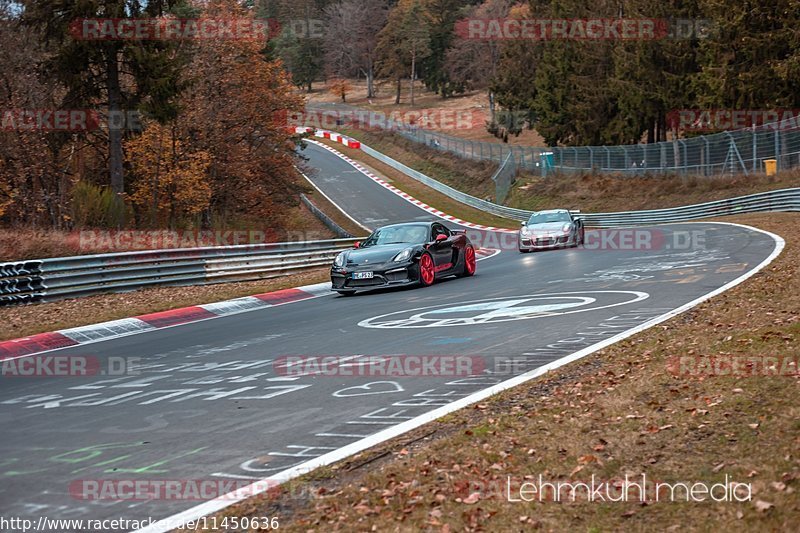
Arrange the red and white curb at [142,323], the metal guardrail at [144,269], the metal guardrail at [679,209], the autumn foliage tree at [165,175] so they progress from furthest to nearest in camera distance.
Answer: the metal guardrail at [679,209] < the autumn foliage tree at [165,175] < the metal guardrail at [144,269] < the red and white curb at [142,323]

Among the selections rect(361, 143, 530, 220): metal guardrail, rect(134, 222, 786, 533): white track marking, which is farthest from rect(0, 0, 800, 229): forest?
rect(134, 222, 786, 533): white track marking

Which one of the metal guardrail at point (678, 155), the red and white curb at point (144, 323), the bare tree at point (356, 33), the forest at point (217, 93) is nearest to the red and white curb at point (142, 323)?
the red and white curb at point (144, 323)

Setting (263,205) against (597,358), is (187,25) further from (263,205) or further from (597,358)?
(597,358)

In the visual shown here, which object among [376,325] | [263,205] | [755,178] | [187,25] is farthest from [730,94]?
[376,325]

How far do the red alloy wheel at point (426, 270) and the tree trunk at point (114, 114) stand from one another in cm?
1358

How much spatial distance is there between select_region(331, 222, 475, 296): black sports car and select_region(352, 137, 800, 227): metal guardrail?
1925 cm

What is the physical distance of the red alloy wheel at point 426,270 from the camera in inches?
731

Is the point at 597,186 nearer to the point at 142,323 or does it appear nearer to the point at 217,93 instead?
the point at 217,93

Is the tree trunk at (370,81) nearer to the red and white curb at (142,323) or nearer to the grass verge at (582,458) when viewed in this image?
the red and white curb at (142,323)

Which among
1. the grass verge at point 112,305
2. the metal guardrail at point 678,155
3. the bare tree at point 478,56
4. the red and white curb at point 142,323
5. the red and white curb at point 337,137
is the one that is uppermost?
the bare tree at point 478,56

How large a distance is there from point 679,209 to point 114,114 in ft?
95.4

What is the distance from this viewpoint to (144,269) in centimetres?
1992

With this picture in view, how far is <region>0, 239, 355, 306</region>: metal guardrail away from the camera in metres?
17.1

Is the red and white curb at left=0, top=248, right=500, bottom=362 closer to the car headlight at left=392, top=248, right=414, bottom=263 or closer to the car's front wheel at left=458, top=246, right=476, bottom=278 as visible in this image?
the car headlight at left=392, top=248, right=414, bottom=263
